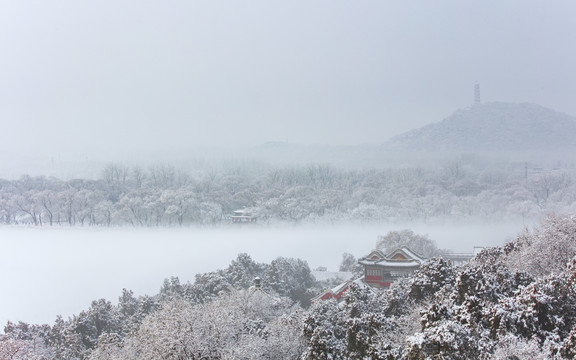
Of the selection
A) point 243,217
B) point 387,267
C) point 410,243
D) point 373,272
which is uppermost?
point 387,267

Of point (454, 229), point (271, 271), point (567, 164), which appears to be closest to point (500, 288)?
point (271, 271)

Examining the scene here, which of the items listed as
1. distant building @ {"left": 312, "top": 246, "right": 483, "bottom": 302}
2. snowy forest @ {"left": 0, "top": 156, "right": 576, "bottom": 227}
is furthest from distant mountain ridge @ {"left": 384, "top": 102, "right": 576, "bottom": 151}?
distant building @ {"left": 312, "top": 246, "right": 483, "bottom": 302}

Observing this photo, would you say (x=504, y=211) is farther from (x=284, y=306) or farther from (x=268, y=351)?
(x=268, y=351)

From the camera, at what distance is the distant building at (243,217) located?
96.4 metres

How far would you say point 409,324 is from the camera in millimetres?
18219

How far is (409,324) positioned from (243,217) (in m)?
80.0

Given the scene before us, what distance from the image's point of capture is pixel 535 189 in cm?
9769

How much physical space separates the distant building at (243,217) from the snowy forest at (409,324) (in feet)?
213

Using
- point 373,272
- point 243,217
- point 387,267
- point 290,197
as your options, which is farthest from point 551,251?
point 290,197

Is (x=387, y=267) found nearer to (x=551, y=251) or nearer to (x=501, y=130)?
(x=551, y=251)

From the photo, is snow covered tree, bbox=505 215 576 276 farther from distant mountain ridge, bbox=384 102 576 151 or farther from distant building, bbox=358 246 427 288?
distant mountain ridge, bbox=384 102 576 151

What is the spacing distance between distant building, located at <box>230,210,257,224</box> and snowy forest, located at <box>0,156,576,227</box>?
102 centimetres

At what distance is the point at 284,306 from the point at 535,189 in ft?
264

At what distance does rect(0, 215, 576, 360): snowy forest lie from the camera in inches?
444
